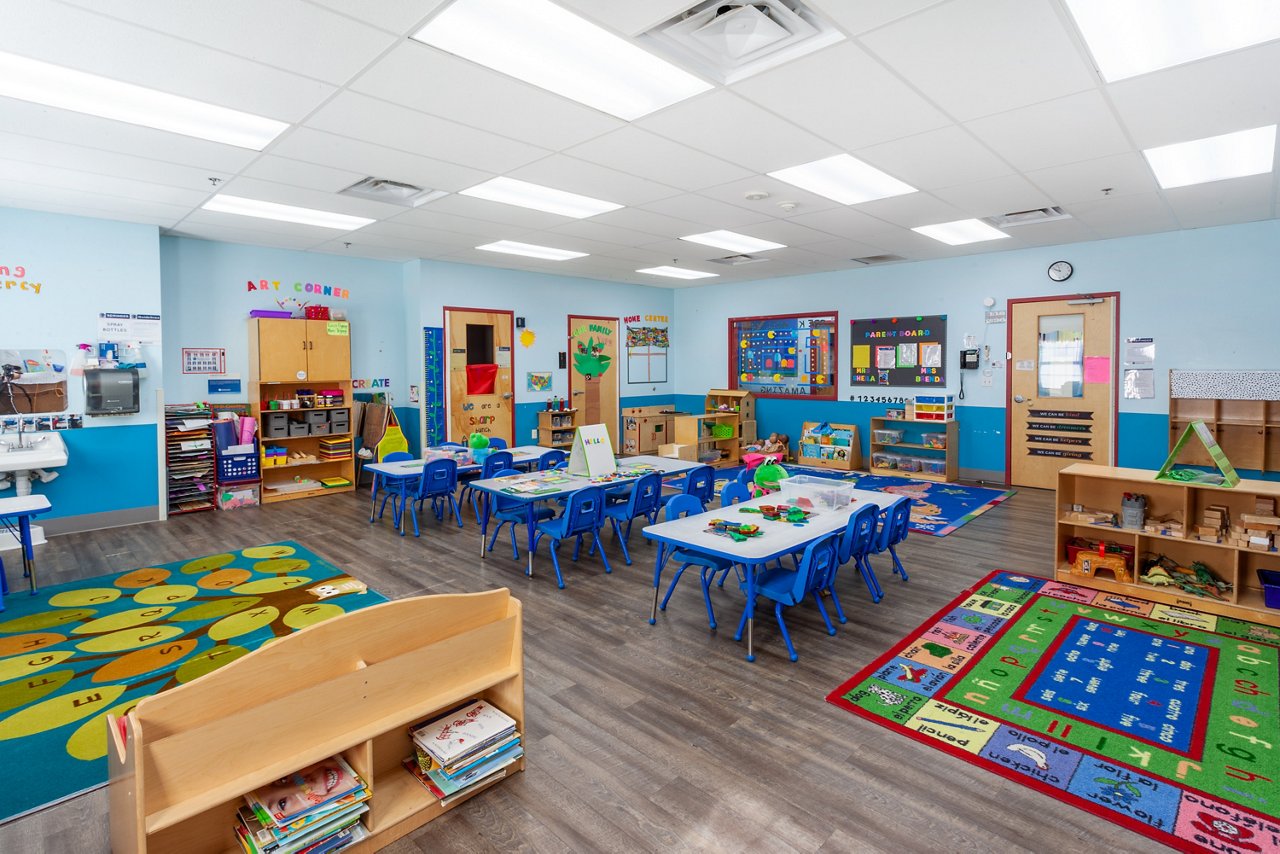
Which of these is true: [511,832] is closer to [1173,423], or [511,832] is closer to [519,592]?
[519,592]

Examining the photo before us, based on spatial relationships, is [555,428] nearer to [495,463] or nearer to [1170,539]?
[495,463]

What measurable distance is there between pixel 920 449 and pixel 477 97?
766cm

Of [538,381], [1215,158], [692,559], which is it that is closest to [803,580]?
[692,559]

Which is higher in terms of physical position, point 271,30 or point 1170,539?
point 271,30

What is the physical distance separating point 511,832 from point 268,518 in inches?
225

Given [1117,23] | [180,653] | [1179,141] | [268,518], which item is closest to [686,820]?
[180,653]

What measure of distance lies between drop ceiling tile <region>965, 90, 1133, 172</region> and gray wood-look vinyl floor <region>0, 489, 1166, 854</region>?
9.92 feet

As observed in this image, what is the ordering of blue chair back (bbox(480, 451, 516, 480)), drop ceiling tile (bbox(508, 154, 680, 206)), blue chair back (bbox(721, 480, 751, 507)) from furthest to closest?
blue chair back (bbox(480, 451, 516, 480))
blue chair back (bbox(721, 480, 751, 507))
drop ceiling tile (bbox(508, 154, 680, 206))

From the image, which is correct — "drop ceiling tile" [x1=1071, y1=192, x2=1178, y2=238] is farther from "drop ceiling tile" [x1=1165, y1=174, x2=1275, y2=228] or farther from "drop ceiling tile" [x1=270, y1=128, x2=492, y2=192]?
"drop ceiling tile" [x1=270, y1=128, x2=492, y2=192]

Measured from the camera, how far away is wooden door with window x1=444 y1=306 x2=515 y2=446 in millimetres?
8758

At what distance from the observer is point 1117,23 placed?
2770 mm

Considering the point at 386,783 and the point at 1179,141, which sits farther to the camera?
the point at 1179,141

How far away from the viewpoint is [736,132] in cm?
397

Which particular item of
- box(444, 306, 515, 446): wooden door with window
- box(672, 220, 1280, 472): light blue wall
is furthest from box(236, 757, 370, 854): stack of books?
box(672, 220, 1280, 472): light blue wall
